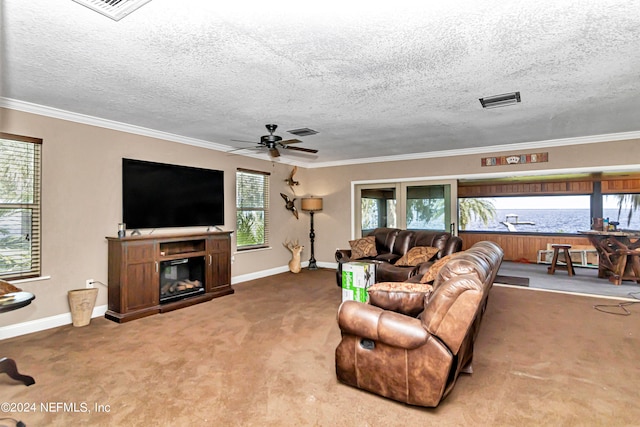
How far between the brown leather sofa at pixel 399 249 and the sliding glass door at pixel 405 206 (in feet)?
3.11

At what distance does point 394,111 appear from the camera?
383cm

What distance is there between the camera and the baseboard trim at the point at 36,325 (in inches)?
133

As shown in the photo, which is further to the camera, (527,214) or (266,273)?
(527,214)

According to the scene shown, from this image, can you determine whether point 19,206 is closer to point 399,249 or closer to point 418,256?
point 418,256

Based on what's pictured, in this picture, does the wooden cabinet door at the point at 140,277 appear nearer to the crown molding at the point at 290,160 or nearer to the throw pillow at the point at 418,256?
the crown molding at the point at 290,160

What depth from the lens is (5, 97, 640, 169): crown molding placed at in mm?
3588

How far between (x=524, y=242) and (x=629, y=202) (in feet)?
7.54

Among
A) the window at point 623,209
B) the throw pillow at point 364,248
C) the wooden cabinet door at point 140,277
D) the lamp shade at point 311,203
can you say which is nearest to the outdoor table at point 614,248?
the window at point 623,209

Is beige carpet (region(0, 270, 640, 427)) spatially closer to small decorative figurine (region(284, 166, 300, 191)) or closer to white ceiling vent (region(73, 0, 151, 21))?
white ceiling vent (region(73, 0, 151, 21))

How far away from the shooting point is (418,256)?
477cm

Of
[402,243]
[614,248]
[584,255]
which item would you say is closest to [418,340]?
[402,243]

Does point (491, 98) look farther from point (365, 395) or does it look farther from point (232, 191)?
point (232, 191)

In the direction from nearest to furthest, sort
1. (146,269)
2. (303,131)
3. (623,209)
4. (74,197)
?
(74,197) → (146,269) → (303,131) → (623,209)

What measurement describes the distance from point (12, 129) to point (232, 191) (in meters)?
2.99
